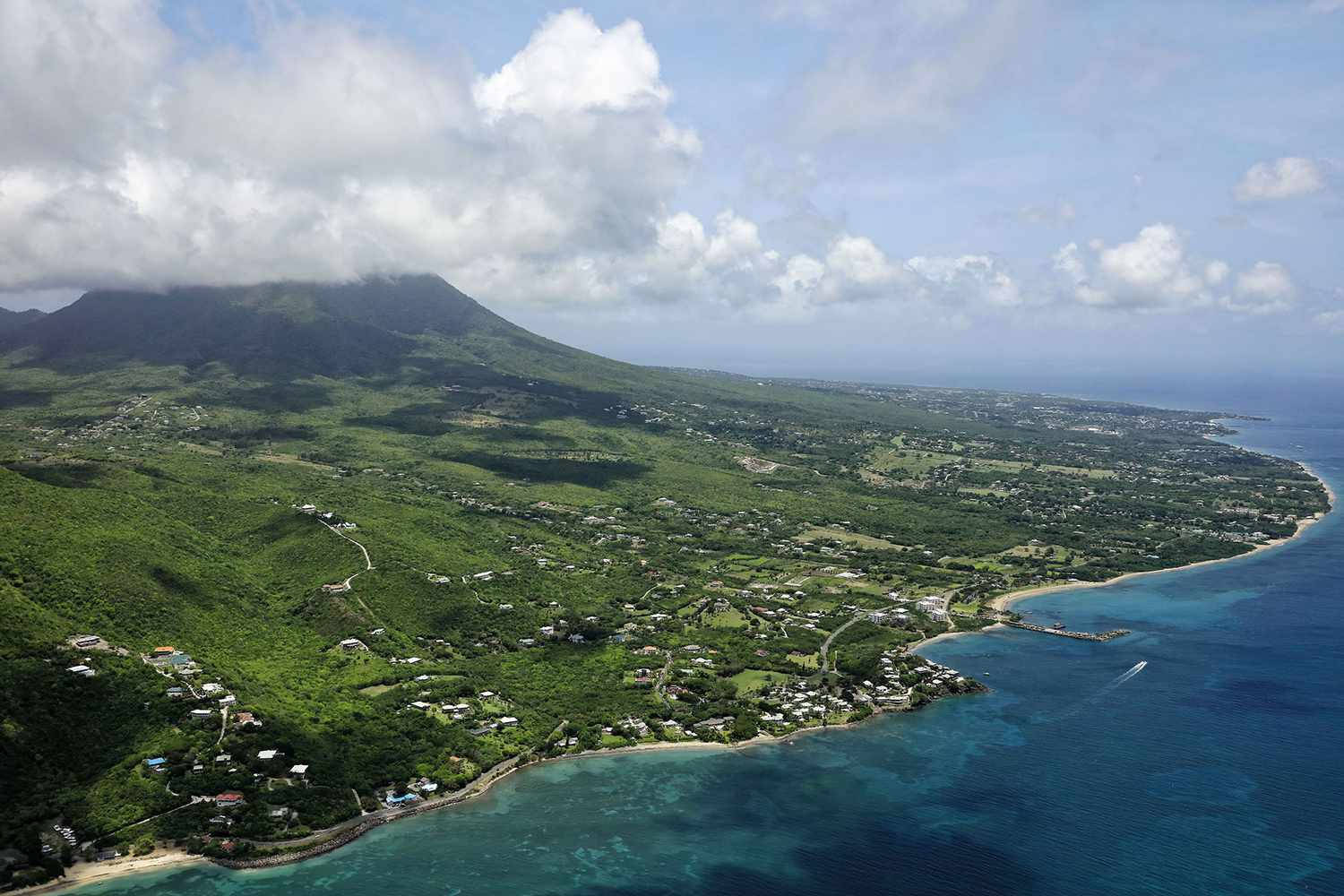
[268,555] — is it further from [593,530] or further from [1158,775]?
[1158,775]

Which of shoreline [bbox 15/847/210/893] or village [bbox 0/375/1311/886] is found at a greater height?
village [bbox 0/375/1311/886]

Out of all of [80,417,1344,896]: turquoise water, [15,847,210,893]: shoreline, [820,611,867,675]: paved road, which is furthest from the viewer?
[820,611,867,675]: paved road

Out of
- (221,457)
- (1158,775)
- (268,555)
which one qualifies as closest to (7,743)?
(268,555)

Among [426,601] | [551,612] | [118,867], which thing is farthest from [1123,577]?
[118,867]

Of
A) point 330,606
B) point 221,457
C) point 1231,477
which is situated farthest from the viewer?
point 1231,477

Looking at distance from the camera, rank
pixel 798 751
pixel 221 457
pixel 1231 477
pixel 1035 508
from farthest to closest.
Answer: pixel 1231 477 → pixel 1035 508 → pixel 221 457 → pixel 798 751

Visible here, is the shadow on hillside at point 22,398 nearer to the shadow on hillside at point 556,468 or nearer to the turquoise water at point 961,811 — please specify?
the shadow on hillside at point 556,468

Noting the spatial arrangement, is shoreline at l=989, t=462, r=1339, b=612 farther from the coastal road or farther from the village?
the coastal road

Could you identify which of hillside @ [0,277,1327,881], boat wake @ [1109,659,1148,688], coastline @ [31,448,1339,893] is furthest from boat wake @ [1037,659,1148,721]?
coastline @ [31,448,1339,893]
